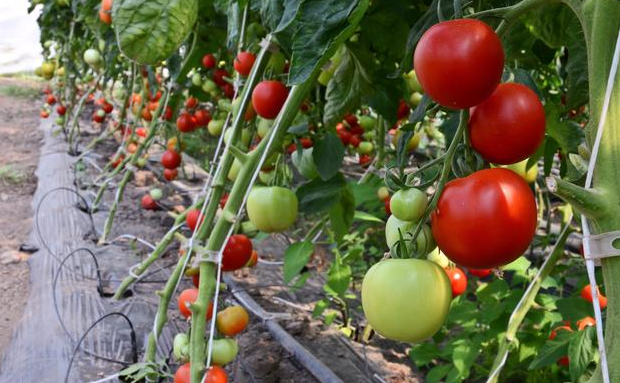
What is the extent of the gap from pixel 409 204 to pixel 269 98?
47 cm

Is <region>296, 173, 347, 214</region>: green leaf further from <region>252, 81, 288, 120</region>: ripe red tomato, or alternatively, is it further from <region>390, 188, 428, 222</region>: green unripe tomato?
<region>390, 188, 428, 222</region>: green unripe tomato

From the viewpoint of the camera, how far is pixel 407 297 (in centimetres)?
39

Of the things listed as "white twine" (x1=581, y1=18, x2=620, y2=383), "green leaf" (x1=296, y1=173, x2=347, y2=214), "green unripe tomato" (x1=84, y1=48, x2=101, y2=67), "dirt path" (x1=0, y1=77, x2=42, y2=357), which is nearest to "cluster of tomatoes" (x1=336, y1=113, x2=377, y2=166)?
"green leaf" (x1=296, y1=173, x2=347, y2=214)

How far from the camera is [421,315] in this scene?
41 cm

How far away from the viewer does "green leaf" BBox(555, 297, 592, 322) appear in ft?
3.82

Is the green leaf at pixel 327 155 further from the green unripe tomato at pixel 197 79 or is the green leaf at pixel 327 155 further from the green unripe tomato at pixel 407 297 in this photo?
the green unripe tomato at pixel 197 79

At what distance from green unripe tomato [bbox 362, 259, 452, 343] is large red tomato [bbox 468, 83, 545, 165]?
10 centimetres

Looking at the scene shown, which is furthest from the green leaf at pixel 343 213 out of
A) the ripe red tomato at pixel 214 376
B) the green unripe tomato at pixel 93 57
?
the green unripe tomato at pixel 93 57

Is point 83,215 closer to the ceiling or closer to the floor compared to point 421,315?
closer to the floor

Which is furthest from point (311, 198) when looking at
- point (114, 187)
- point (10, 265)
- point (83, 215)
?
point (114, 187)

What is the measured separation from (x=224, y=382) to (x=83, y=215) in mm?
2210

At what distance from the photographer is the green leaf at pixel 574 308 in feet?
3.82

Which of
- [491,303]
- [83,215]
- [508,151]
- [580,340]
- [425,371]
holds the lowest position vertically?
[425,371]

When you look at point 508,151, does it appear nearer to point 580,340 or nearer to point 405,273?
point 405,273
